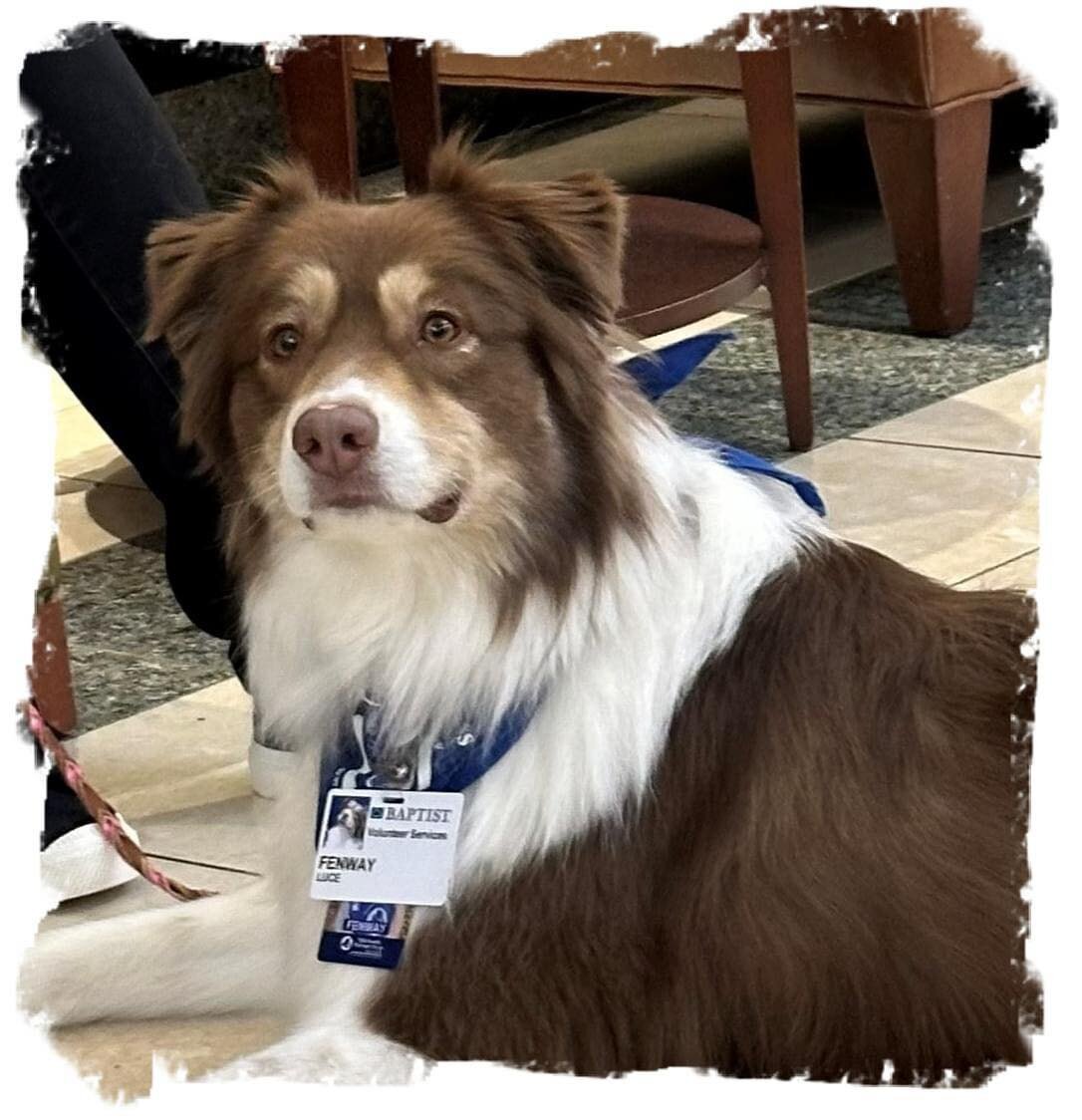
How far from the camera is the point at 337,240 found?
2309mm

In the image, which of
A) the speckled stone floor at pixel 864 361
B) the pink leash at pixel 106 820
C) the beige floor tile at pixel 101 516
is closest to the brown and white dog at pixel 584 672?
the pink leash at pixel 106 820

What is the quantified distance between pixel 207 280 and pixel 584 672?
639mm

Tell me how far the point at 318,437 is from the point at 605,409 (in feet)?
1.21

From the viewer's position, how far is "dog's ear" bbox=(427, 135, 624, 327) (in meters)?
2.33

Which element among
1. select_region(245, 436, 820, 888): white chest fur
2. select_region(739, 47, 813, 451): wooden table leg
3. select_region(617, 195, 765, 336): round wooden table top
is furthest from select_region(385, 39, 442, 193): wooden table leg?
select_region(245, 436, 820, 888): white chest fur

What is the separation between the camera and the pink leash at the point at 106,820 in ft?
8.98

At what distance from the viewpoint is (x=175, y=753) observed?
3338mm

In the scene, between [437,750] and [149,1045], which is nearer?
[437,750]

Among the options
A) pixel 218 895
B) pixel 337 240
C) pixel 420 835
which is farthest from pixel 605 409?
pixel 218 895

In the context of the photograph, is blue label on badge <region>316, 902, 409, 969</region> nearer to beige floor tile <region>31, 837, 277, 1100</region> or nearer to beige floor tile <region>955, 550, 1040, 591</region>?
beige floor tile <region>31, 837, 277, 1100</region>

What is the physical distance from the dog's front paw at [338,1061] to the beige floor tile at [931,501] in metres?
1.76

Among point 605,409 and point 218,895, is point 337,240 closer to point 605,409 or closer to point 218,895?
point 605,409

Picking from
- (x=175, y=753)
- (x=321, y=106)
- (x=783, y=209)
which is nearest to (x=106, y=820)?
(x=175, y=753)

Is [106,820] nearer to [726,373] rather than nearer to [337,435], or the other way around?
[337,435]
